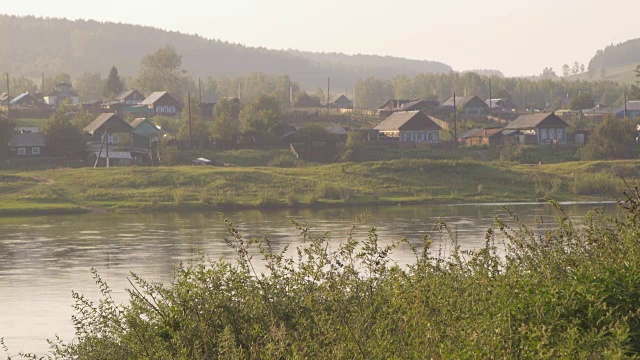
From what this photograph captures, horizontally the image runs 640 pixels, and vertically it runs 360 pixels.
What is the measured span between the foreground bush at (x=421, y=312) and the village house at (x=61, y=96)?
123021mm

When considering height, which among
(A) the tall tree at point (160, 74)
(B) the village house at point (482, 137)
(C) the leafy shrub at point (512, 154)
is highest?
(A) the tall tree at point (160, 74)

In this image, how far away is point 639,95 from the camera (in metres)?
129

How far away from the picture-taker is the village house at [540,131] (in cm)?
9444

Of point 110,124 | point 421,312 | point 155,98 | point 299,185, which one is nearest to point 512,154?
point 299,185

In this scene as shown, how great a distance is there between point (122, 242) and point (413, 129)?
177 ft

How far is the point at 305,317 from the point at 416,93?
17195 cm

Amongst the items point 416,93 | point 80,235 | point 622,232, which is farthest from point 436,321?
point 416,93

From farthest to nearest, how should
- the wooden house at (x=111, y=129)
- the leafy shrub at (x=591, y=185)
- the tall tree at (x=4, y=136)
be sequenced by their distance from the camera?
the wooden house at (x=111, y=129) < the tall tree at (x=4, y=136) < the leafy shrub at (x=591, y=185)

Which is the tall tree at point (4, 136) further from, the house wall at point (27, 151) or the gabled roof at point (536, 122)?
the gabled roof at point (536, 122)

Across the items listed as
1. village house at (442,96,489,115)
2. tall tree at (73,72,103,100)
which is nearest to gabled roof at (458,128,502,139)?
village house at (442,96,489,115)

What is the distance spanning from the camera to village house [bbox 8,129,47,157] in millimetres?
80688

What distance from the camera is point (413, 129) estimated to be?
95.4 m

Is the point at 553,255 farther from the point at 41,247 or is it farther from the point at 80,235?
the point at 80,235

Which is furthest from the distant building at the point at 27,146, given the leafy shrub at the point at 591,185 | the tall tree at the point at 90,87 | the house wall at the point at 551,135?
the tall tree at the point at 90,87
